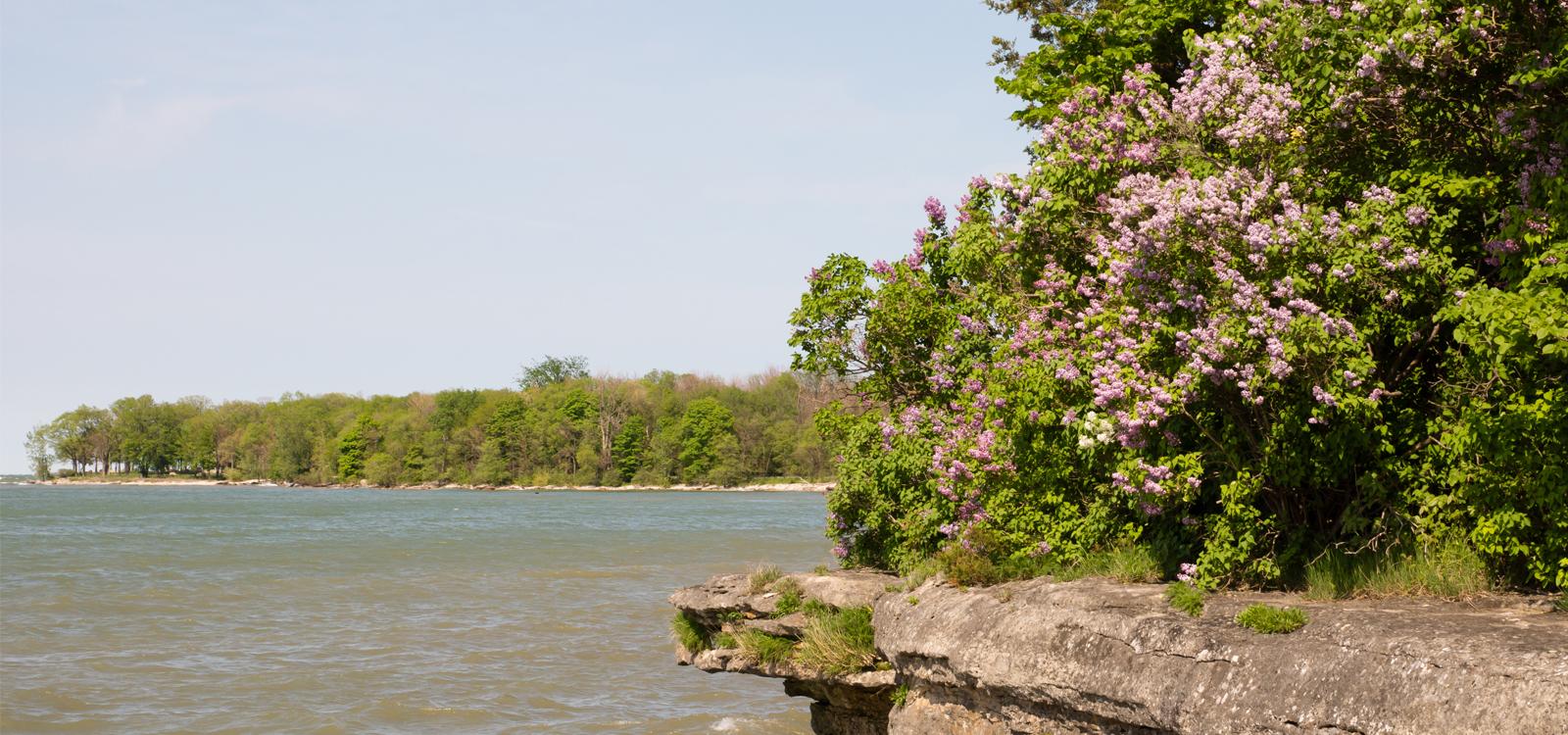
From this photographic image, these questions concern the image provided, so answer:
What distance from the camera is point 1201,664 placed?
390 inches

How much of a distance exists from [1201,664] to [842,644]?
6.11m

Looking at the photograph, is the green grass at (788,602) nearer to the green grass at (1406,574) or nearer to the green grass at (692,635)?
the green grass at (692,635)

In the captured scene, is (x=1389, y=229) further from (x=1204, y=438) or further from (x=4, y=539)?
(x=4, y=539)

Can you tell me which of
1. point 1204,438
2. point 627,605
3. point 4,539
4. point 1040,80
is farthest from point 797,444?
point 1204,438

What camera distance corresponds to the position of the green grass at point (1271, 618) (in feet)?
31.6

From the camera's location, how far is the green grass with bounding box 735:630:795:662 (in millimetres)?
16453

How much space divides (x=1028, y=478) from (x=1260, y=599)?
400 centimetres

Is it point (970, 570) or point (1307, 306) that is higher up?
point (1307, 306)

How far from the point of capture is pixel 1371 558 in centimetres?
1108

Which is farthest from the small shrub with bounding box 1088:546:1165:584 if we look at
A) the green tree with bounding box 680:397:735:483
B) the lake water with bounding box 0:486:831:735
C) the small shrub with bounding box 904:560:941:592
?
the green tree with bounding box 680:397:735:483

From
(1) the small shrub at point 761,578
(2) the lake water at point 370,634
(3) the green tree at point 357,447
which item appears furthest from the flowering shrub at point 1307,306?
(3) the green tree at point 357,447

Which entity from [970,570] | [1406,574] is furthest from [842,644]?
[1406,574]

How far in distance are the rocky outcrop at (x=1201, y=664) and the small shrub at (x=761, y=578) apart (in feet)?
9.43

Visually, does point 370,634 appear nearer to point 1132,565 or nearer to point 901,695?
point 901,695
